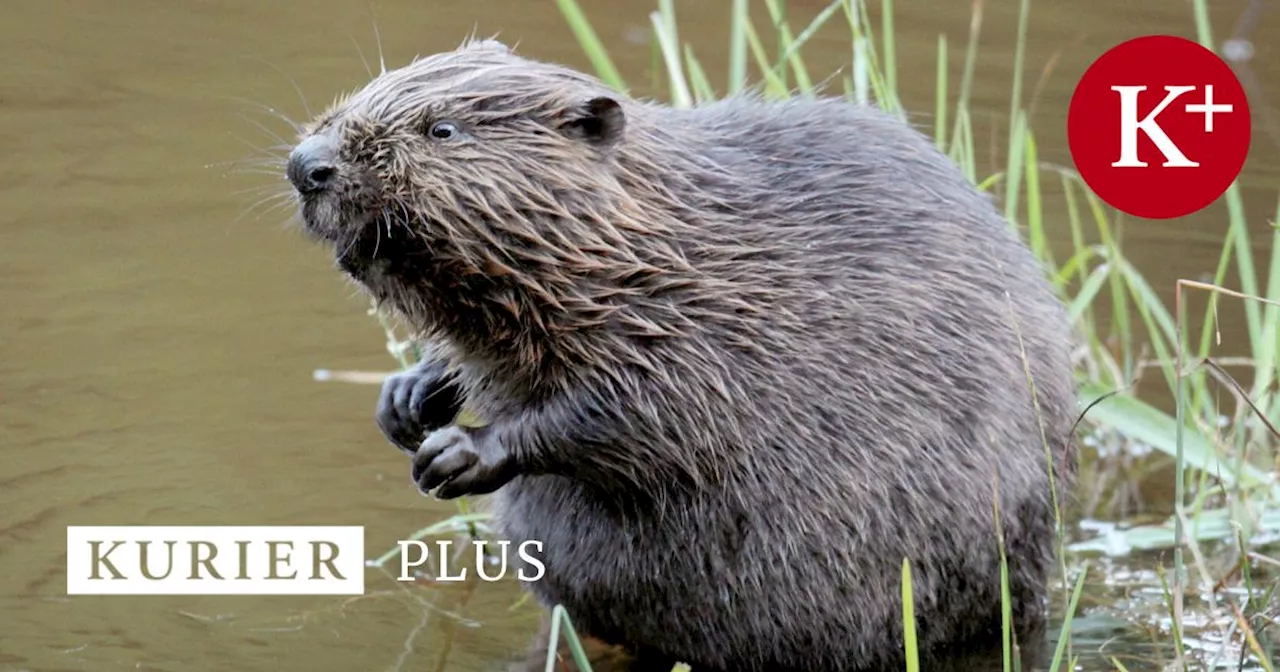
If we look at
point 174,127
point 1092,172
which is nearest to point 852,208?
point 1092,172

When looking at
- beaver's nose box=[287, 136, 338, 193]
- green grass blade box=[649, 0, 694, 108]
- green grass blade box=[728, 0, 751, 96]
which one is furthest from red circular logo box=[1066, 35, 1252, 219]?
beaver's nose box=[287, 136, 338, 193]

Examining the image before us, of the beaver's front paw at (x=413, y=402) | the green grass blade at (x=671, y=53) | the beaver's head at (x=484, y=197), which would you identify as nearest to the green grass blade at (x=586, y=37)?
the green grass blade at (x=671, y=53)

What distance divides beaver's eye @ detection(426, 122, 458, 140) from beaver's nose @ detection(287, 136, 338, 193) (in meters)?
0.16

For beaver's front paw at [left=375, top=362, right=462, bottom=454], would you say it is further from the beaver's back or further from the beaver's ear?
the beaver's ear

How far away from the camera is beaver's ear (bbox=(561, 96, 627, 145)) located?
131 inches

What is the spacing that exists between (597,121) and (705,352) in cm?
44

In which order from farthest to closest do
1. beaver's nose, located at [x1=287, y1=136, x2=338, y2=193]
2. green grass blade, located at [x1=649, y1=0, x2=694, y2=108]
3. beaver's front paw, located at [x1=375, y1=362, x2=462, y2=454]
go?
1. green grass blade, located at [x1=649, y1=0, x2=694, y2=108]
2. beaver's front paw, located at [x1=375, y1=362, x2=462, y2=454]
3. beaver's nose, located at [x1=287, y1=136, x2=338, y2=193]

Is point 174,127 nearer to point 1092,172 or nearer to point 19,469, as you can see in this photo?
point 19,469

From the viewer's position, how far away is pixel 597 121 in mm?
3363

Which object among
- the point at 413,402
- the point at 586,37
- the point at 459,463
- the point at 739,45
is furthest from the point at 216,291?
the point at 459,463

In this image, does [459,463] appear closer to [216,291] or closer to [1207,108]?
[216,291]

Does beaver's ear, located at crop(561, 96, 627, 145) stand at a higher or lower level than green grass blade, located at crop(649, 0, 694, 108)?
lower

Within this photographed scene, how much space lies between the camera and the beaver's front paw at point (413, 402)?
148 inches

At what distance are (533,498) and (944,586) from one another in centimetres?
77
